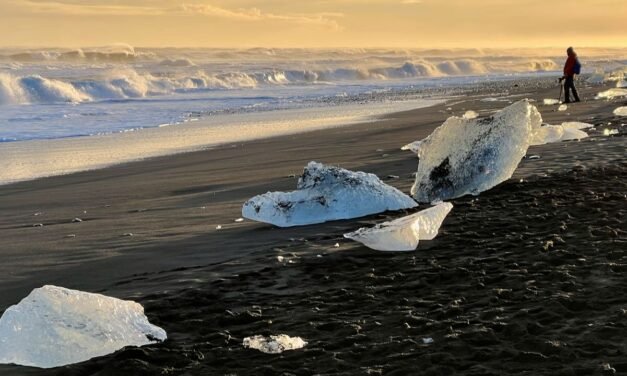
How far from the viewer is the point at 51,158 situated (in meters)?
12.7

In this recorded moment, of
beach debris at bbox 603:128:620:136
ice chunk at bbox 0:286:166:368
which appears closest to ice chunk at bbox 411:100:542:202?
ice chunk at bbox 0:286:166:368

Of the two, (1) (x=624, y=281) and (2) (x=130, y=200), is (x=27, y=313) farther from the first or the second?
(2) (x=130, y=200)

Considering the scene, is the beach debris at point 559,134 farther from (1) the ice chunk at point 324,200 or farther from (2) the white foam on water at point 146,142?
(2) the white foam on water at point 146,142

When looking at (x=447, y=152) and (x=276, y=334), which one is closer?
(x=276, y=334)

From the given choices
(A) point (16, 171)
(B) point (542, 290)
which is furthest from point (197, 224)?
(A) point (16, 171)

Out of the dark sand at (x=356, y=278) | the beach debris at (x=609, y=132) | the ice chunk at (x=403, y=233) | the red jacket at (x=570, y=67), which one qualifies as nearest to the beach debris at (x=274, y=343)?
the dark sand at (x=356, y=278)

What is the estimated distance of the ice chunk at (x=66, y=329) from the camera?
312 cm

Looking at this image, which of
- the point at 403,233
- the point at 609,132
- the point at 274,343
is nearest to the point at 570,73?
the point at 609,132

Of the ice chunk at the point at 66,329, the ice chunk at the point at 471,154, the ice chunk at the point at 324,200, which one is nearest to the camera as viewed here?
the ice chunk at the point at 66,329

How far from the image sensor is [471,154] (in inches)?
259

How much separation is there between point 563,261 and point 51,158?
35.2 feet

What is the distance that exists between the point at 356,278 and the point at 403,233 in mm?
700

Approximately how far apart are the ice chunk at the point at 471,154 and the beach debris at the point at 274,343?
3.41 meters

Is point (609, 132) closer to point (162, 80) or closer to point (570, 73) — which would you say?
point (570, 73)
